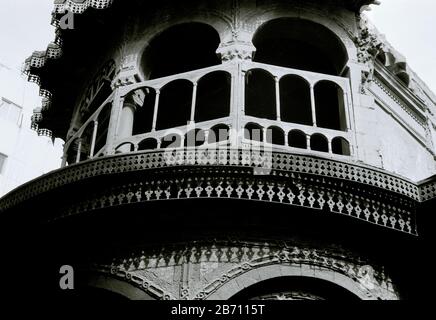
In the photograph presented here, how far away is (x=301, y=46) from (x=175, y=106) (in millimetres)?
2940

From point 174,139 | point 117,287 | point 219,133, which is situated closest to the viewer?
point 117,287

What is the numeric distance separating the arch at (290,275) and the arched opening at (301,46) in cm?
448

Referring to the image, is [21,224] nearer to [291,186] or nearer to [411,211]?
[291,186]

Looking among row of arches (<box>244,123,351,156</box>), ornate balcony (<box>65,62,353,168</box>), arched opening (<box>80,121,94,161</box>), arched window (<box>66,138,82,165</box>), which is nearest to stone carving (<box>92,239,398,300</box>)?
ornate balcony (<box>65,62,353,168</box>)

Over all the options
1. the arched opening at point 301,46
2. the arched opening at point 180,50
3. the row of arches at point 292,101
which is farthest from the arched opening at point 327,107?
the arched opening at point 180,50

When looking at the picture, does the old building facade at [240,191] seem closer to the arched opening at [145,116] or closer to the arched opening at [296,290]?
the arched opening at [296,290]

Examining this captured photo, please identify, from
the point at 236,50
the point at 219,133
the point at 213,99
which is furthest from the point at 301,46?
the point at 219,133

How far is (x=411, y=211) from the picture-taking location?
11.3 meters

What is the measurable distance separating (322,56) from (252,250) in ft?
17.0

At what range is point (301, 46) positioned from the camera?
48.2ft

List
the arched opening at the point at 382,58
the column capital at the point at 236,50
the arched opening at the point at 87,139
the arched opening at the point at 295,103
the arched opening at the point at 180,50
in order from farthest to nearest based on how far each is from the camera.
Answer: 1. the arched opening at the point at 295,103
2. the arched opening at the point at 382,58
3. the arched opening at the point at 180,50
4. the arched opening at the point at 87,139
5. the column capital at the point at 236,50

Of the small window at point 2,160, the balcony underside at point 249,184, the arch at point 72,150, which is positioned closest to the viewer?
the balcony underside at point 249,184

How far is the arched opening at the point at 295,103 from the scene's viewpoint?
51.4ft

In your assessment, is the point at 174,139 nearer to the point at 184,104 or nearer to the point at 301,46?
the point at 184,104
